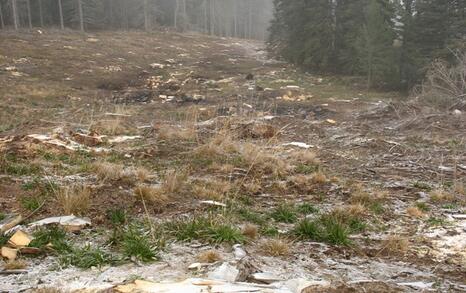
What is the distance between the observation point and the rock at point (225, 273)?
374 cm

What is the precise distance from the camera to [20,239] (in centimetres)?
434

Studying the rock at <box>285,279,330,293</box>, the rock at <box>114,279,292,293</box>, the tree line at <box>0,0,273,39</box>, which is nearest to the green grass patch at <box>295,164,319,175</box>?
the rock at <box>285,279,330,293</box>

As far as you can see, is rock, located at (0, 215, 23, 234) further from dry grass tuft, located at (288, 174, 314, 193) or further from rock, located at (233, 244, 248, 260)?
dry grass tuft, located at (288, 174, 314, 193)

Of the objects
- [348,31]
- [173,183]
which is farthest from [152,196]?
[348,31]

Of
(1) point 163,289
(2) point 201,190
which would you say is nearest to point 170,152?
(2) point 201,190

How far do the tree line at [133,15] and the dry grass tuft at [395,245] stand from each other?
143 feet

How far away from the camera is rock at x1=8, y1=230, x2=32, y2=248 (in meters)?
4.27

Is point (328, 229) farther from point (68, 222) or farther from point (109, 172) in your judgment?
point (109, 172)

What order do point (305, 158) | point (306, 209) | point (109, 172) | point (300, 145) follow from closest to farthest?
point (306, 209)
point (109, 172)
point (305, 158)
point (300, 145)

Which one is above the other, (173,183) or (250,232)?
(173,183)

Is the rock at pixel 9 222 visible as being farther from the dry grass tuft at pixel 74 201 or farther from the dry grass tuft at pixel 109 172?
the dry grass tuft at pixel 109 172

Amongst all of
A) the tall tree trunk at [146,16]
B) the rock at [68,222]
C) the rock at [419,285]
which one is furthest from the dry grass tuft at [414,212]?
the tall tree trunk at [146,16]

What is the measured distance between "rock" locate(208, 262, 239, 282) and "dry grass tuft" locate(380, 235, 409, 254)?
1.91 m

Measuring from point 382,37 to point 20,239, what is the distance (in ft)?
69.6
